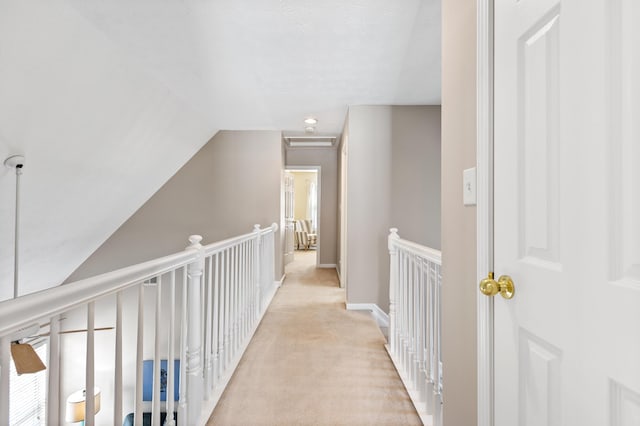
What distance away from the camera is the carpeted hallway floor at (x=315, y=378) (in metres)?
1.70

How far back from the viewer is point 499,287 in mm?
818

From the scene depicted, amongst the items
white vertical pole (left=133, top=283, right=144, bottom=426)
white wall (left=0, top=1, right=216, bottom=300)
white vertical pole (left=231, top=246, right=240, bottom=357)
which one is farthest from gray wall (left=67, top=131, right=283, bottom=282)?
white vertical pole (left=133, top=283, right=144, bottom=426)

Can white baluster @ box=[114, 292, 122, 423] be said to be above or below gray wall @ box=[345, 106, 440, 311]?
below

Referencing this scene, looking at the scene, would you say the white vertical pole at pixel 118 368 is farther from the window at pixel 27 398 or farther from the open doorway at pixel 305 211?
the open doorway at pixel 305 211

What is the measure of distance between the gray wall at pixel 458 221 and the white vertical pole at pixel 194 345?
1130mm

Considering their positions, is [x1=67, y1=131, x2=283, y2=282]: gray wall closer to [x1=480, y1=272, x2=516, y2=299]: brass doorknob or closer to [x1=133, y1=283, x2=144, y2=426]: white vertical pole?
[x1=133, y1=283, x2=144, y2=426]: white vertical pole

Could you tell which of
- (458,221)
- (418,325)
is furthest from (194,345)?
(458,221)

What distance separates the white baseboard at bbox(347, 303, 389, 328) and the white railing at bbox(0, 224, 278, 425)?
0.99 m

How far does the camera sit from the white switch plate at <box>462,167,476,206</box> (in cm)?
97

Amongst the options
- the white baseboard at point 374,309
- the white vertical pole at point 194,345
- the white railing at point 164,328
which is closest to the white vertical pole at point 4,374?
the white railing at point 164,328

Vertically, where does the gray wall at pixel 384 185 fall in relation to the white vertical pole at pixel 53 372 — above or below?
above

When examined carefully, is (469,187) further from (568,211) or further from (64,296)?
(64,296)

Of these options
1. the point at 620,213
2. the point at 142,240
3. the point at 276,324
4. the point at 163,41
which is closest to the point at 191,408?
the point at 276,324

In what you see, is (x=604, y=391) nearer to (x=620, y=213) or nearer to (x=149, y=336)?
(x=620, y=213)
